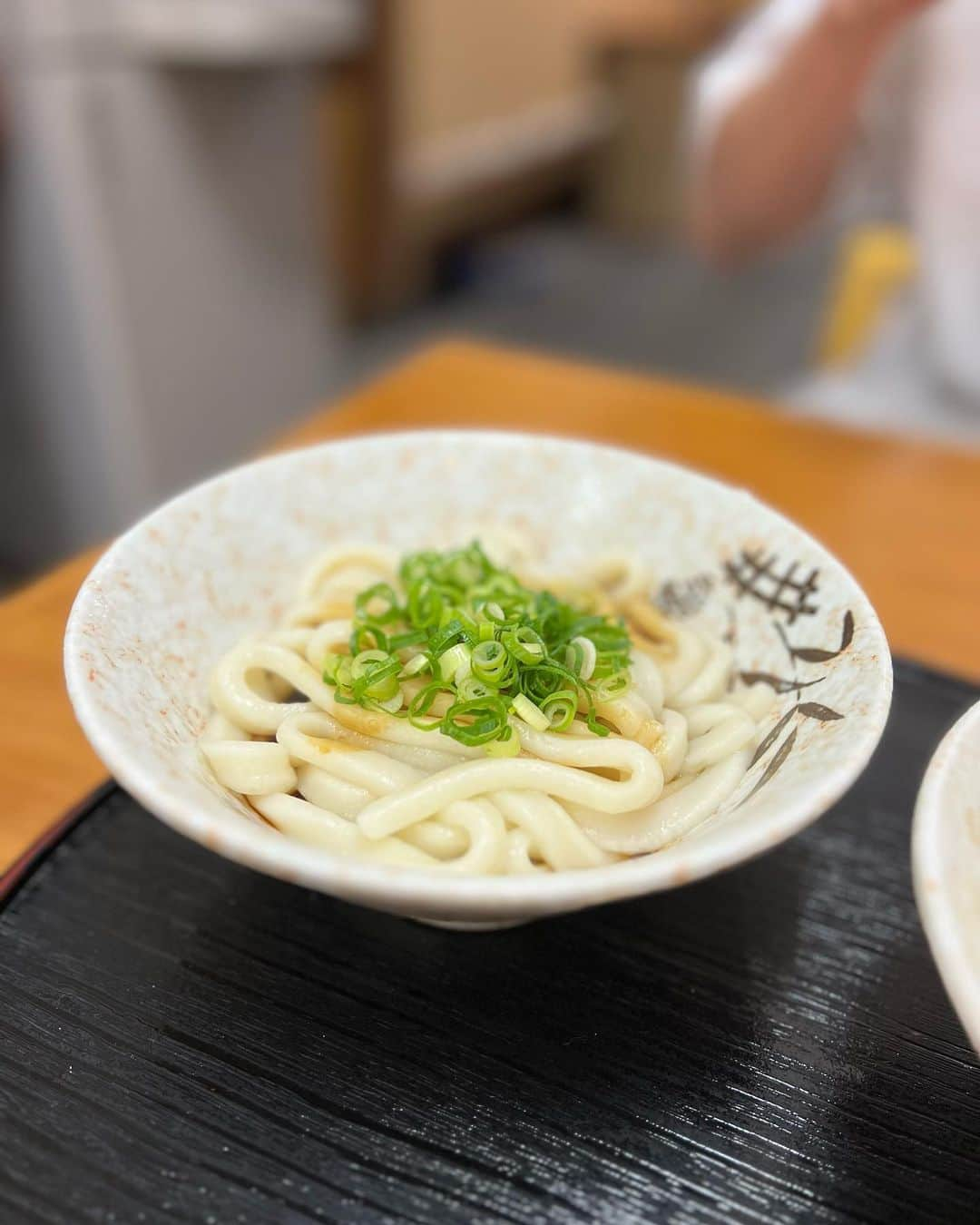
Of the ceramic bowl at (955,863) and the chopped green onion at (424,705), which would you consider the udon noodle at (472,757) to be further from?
the ceramic bowl at (955,863)

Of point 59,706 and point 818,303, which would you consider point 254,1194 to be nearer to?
point 59,706

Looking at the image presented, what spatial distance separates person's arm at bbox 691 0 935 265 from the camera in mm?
1712

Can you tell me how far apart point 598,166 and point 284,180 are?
323 centimetres

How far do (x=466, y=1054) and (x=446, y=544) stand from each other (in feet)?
1.63

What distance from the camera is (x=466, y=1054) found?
658 millimetres

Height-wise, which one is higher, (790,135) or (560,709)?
(790,135)

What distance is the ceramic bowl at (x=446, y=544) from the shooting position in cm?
55

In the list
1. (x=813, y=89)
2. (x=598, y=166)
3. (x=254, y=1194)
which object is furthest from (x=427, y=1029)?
(x=598, y=166)

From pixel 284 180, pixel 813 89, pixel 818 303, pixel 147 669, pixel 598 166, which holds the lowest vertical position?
pixel 818 303

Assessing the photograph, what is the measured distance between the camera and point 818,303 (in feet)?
16.7

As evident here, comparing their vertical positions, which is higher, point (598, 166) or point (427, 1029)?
point (427, 1029)

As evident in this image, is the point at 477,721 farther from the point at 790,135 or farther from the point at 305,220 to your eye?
the point at 305,220

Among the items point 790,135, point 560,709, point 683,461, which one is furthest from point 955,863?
point 790,135

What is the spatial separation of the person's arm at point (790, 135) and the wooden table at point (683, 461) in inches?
24.5
